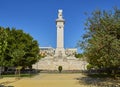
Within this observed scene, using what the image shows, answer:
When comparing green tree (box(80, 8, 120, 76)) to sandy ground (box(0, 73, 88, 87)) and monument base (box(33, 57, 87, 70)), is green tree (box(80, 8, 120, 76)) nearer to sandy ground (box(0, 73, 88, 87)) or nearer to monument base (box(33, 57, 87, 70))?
sandy ground (box(0, 73, 88, 87))

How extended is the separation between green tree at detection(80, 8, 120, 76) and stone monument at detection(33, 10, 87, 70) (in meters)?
50.5

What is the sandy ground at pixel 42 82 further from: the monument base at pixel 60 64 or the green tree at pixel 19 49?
the monument base at pixel 60 64

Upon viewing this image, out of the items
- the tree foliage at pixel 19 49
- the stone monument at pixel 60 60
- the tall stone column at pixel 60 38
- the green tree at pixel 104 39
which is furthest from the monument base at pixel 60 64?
the green tree at pixel 104 39

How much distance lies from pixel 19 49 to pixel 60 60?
30.5 meters

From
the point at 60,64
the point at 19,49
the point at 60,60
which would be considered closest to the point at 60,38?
the point at 60,60

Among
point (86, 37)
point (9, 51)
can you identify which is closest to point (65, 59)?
point (9, 51)

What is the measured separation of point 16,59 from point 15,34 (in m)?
8.54

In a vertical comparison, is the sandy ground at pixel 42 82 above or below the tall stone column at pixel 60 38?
below

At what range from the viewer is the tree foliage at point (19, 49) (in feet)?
161

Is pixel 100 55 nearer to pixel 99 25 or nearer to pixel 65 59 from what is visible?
pixel 99 25

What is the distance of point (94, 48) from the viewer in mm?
26188

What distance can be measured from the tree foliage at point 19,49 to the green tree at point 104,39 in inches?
864

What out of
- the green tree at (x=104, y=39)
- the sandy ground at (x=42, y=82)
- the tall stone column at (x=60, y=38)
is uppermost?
the tall stone column at (x=60, y=38)

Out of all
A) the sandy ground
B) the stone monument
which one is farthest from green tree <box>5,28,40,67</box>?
the stone monument
